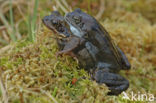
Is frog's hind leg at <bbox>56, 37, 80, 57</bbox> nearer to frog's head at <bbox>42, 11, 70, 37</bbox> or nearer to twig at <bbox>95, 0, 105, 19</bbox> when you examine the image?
frog's head at <bbox>42, 11, 70, 37</bbox>

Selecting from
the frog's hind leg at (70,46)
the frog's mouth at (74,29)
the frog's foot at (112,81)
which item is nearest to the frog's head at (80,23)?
the frog's mouth at (74,29)

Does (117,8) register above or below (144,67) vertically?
above

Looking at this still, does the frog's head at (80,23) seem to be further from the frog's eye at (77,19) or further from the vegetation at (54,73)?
the vegetation at (54,73)

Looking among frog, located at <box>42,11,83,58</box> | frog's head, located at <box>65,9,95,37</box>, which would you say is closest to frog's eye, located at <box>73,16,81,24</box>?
frog's head, located at <box>65,9,95,37</box>

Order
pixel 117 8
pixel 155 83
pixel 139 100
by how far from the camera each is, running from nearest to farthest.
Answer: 1. pixel 139 100
2. pixel 155 83
3. pixel 117 8

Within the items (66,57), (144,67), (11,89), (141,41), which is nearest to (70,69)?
(66,57)

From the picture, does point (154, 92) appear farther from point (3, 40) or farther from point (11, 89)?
point (3, 40)

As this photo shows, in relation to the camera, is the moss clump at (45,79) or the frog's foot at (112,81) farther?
the frog's foot at (112,81)

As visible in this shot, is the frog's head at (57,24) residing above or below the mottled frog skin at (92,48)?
above
